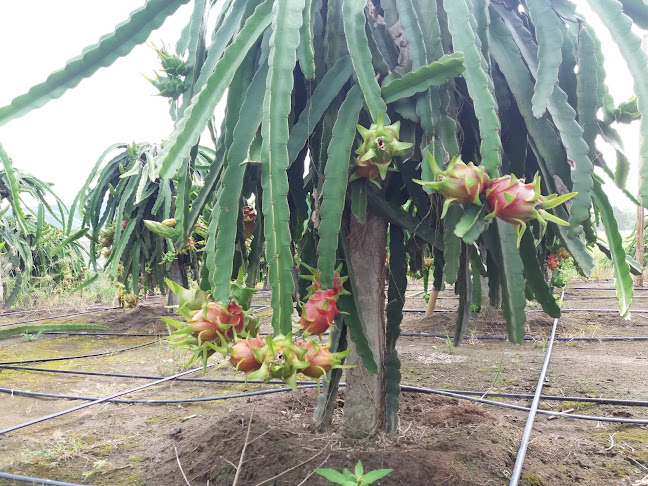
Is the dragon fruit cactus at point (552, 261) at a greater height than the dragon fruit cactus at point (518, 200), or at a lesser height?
lesser

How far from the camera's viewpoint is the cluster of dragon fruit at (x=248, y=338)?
62 cm

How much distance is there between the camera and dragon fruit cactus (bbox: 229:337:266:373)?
0.62 metres

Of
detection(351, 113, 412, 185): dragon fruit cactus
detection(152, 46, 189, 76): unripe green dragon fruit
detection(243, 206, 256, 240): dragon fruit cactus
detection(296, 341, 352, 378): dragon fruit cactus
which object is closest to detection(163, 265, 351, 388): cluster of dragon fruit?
detection(296, 341, 352, 378): dragon fruit cactus

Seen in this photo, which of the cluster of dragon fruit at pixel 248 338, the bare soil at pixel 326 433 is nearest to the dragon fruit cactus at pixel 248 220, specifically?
the cluster of dragon fruit at pixel 248 338

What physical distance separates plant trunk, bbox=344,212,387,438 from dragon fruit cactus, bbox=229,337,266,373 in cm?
55

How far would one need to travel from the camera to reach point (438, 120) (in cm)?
82

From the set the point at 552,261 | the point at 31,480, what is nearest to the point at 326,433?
the point at 31,480

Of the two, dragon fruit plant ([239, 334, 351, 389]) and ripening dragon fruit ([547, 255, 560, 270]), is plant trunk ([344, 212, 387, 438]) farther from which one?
ripening dragon fruit ([547, 255, 560, 270])

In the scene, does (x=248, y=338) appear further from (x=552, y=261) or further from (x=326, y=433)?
(x=552, y=261)

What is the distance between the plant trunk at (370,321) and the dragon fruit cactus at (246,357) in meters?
0.55

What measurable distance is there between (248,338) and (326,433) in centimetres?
71

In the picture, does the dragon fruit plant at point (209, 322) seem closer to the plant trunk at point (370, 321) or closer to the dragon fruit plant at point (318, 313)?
the dragon fruit plant at point (318, 313)

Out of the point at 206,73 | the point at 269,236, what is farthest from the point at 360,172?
the point at 206,73

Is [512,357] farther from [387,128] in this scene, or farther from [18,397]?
[18,397]
